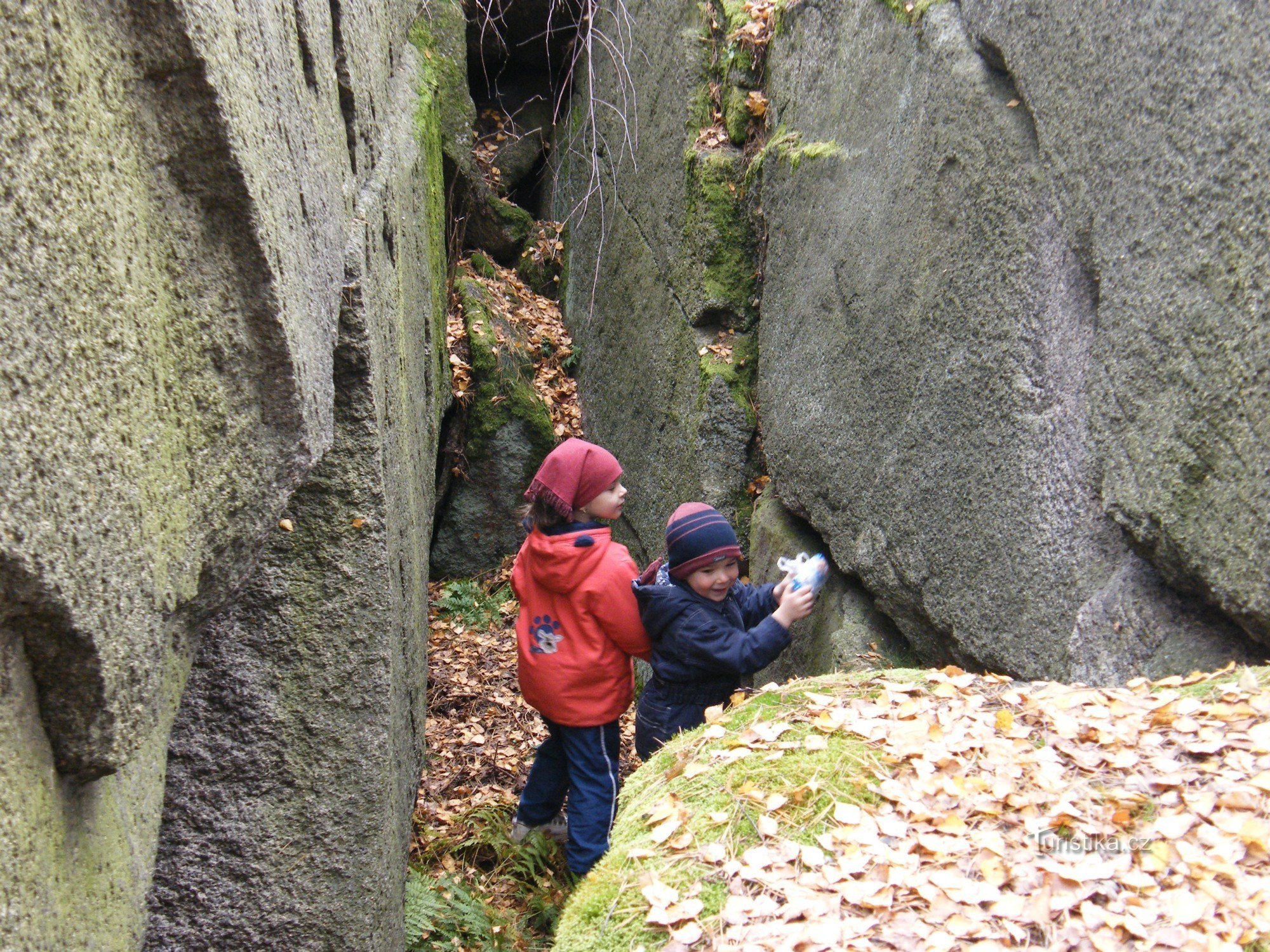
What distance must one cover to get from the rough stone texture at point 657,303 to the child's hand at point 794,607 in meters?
1.34

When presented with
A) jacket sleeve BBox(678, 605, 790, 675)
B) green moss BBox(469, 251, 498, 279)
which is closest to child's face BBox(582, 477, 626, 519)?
jacket sleeve BBox(678, 605, 790, 675)

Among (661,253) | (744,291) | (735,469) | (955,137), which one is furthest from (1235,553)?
(661,253)

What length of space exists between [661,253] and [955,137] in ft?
10.1

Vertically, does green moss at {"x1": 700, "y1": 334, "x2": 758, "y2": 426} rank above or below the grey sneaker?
above

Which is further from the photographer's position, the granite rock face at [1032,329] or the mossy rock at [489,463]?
the mossy rock at [489,463]

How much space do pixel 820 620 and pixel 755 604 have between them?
0.37 m

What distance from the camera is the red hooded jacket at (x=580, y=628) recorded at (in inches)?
169

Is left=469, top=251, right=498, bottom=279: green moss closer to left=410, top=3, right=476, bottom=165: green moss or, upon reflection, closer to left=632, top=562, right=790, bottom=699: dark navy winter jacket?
left=410, top=3, right=476, bottom=165: green moss

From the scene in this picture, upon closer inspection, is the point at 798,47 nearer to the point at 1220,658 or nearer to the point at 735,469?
the point at 735,469

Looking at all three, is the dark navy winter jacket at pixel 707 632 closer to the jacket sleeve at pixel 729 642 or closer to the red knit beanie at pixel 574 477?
the jacket sleeve at pixel 729 642

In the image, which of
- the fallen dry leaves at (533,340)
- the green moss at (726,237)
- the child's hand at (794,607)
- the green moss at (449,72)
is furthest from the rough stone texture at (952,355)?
the fallen dry leaves at (533,340)

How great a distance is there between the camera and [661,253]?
630 cm

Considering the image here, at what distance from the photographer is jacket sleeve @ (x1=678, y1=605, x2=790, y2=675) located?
3943mm

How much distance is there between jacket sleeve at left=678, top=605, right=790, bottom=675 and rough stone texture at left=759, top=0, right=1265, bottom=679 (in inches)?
20.0
